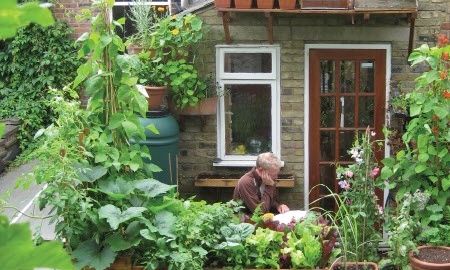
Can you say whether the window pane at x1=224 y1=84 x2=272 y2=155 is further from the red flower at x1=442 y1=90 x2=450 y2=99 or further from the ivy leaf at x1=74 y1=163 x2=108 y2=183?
the ivy leaf at x1=74 y1=163 x2=108 y2=183

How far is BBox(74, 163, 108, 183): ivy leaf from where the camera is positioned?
3.79 meters

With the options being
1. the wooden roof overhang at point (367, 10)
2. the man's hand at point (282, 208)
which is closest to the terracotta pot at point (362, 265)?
the man's hand at point (282, 208)

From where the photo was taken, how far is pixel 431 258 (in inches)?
155

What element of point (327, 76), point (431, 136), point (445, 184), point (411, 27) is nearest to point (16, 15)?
point (445, 184)

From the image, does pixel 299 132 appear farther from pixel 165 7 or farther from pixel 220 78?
pixel 165 7

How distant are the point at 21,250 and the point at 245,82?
6.94m

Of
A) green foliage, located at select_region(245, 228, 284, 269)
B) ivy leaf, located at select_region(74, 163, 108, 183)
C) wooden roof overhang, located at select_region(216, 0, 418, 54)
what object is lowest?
green foliage, located at select_region(245, 228, 284, 269)

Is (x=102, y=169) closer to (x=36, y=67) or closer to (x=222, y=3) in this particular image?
(x=222, y=3)

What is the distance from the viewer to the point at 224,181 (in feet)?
23.3

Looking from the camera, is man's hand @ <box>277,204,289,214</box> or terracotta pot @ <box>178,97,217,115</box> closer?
man's hand @ <box>277,204,289,214</box>

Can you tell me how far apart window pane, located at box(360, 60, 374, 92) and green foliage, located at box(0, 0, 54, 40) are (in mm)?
6972

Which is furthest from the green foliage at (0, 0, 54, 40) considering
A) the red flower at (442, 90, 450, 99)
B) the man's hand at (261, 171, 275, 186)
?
the man's hand at (261, 171, 275, 186)

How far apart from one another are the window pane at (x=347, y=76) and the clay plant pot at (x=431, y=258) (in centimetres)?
332

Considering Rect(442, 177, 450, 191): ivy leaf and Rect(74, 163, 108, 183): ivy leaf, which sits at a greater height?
Rect(74, 163, 108, 183): ivy leaf
